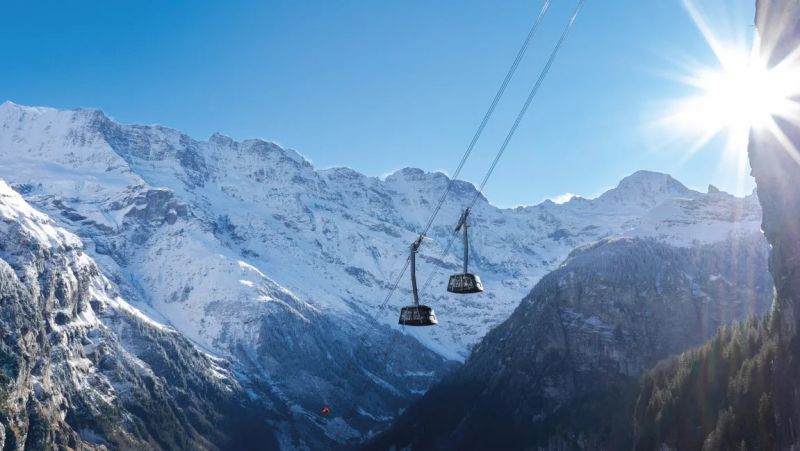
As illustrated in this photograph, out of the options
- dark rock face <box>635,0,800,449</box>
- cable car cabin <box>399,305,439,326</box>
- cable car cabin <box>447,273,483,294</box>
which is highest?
dark rock face <box>635,0,800,449</box>

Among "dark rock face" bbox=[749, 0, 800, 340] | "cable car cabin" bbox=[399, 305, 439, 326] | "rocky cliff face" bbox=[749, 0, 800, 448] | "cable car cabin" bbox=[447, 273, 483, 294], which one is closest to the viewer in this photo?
"cable car cabin" bbox=[447, 273, 483, 294]

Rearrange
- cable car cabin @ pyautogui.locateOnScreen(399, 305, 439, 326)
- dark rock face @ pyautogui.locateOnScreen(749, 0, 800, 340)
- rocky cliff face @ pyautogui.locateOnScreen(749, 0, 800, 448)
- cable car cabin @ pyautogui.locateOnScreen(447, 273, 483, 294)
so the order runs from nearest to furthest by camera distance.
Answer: cable car cabin @ pyautogui.locateOnScreen(447, 273, 483, 294) < cable car cabin @ pyautogui.locateOnScreen(399, 305, 439, 326) < dark rock face @ pyautogui.locateOnScreen(749, 0, 800, 340) < rocky cliff face @ pyautogui.locateOnScreen(749, 0, 800, 448)

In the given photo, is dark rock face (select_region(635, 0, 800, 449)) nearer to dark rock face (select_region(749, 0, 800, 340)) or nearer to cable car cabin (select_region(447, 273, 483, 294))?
dark rock face (select_region(749, 0, 800, 340))

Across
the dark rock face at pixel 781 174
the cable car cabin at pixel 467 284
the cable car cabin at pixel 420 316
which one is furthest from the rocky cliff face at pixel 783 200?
the cable car cabin at pixel 420 316

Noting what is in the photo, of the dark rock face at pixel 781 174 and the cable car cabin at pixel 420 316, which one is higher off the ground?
the dark rock face at pixel 781 174

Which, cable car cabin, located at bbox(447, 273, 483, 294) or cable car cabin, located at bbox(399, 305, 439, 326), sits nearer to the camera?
cable car cabin, located at bbox(447, 273, 483, 294)

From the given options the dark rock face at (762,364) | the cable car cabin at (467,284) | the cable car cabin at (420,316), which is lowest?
the cable car cabin at (420,316)

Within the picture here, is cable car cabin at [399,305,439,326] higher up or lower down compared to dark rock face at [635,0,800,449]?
lower down

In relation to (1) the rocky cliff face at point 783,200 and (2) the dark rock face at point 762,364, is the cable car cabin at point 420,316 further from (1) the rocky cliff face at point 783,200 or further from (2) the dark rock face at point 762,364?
(2) the dark rock face at point 762,364

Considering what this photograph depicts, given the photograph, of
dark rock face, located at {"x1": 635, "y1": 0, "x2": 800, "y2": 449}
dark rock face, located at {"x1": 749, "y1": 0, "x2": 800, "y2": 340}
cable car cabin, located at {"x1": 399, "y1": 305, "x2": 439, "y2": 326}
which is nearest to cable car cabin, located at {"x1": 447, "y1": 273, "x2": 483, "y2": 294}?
cable car cabin, located at {"x1": 399, "y1": 305, "x2": 439, "y2": 326}

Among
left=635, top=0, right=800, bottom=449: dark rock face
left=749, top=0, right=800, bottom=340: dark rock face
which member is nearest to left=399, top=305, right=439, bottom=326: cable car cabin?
left=749, top=0, right=800, bottom=340: dark rock face

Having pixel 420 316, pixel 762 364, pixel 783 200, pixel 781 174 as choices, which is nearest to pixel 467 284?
pixel 420 316

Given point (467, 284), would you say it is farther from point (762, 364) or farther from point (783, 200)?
point (762, 364)
